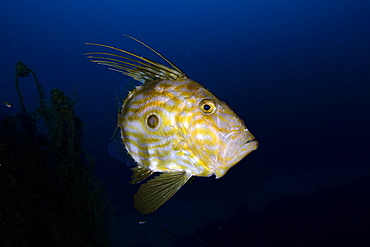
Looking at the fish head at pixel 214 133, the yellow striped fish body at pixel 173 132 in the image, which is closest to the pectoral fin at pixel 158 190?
the yellow striped fish body at pixel 173 132

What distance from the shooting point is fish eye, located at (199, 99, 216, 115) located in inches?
55.1

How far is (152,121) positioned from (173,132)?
16 cm

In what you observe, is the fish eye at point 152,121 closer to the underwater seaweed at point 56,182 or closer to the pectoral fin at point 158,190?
the pectoral fin at point 158,190

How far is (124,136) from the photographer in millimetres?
1674

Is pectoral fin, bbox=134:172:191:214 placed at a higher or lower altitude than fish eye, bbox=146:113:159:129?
lower

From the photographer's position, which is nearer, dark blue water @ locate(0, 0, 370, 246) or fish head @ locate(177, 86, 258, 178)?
fish head @ locate(177, 86, 258, 178)

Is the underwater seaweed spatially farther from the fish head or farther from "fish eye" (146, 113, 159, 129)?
the fish head

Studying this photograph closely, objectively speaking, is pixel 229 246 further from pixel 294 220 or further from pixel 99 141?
pixel 99 141

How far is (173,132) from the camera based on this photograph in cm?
143

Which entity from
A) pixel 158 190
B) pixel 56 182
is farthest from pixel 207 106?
pixel 56 182

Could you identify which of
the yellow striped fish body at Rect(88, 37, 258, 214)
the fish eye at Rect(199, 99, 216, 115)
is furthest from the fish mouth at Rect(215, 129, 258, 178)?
the fish eye at Rect(199, 99, 216, 115)

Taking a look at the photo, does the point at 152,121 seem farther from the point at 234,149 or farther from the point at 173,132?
the point at 234,149

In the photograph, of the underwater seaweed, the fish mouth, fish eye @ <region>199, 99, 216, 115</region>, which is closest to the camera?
the fish mouth

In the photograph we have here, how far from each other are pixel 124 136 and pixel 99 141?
32.0 meters
